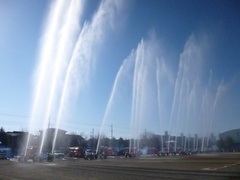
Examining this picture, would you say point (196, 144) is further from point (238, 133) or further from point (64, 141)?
point (238, 133)

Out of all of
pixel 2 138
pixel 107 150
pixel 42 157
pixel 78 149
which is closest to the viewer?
pixel 42 157

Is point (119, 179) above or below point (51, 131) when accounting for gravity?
below

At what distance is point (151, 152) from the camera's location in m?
88.7

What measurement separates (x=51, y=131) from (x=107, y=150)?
1639 inches

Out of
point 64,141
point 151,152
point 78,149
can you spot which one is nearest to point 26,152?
point 78,149

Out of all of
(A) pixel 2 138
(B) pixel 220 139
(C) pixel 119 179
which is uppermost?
(B) pixel 220 139

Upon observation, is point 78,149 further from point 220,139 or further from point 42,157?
point 220,139

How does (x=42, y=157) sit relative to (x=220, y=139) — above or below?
below

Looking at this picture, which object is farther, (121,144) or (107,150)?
(121,144)

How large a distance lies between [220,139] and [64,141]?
71.9 metres

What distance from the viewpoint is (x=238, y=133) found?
177 metres

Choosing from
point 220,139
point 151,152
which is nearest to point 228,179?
point 151,152

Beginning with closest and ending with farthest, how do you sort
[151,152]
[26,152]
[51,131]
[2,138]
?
[26,152] → [151,152] → [2,138] → [51,131]

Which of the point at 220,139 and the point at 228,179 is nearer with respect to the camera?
the point at 228,179
